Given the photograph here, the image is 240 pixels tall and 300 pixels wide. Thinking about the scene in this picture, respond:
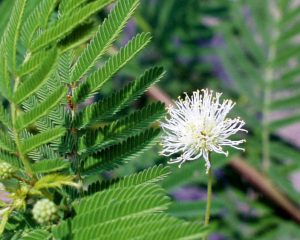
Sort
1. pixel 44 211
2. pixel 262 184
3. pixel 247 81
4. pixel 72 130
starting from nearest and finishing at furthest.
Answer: pixel 44 211 → pixel 72 130 → pixel 262 184 → pixel 247 81

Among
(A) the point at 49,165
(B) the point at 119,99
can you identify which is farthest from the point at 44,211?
(B) the point at 119,99

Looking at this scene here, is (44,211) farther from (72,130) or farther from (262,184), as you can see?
(262,184)

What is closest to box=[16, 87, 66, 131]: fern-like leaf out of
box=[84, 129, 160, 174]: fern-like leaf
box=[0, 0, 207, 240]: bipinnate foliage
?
box=[0, 0, 207, 240]: bipinnate foliage

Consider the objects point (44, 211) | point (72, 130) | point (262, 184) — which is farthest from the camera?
point (262, 184)

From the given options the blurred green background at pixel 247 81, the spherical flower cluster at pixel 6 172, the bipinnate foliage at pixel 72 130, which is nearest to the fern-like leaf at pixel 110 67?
the bipinnate foliage at pixel 72 130

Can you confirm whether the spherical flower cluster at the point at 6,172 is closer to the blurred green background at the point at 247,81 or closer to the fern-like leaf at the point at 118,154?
the fern-like leaf at the point at 118,154

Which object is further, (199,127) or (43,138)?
(199,127)

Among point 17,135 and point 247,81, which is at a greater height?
point 247,81
